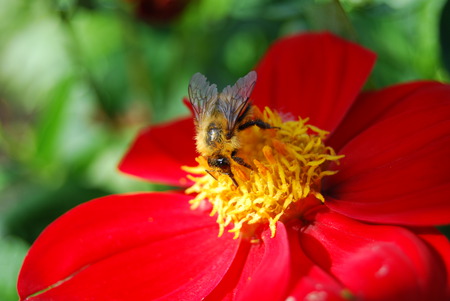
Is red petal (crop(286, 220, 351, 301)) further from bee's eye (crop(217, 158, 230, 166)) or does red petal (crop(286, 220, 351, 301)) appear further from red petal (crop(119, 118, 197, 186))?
red petal (crop(119, 118, 197, 186))

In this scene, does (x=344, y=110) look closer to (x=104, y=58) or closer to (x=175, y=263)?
(x=175, y=263)

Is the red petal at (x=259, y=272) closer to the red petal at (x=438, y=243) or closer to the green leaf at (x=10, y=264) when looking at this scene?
the red petal at (x=438, y=243)

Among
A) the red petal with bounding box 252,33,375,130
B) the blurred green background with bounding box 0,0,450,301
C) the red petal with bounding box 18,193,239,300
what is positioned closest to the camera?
the red petal with bounding box 18,193,239,300

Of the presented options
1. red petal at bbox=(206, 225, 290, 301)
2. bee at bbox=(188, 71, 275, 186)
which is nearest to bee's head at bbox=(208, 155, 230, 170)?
bee at bbox=(188, 71, 275, 186)

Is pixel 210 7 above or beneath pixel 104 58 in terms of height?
above

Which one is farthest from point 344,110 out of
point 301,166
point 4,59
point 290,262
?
point 4,59

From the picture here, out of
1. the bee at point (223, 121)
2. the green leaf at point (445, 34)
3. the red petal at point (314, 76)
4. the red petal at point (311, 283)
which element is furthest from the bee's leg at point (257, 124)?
the green leaf at point (445, 34)
